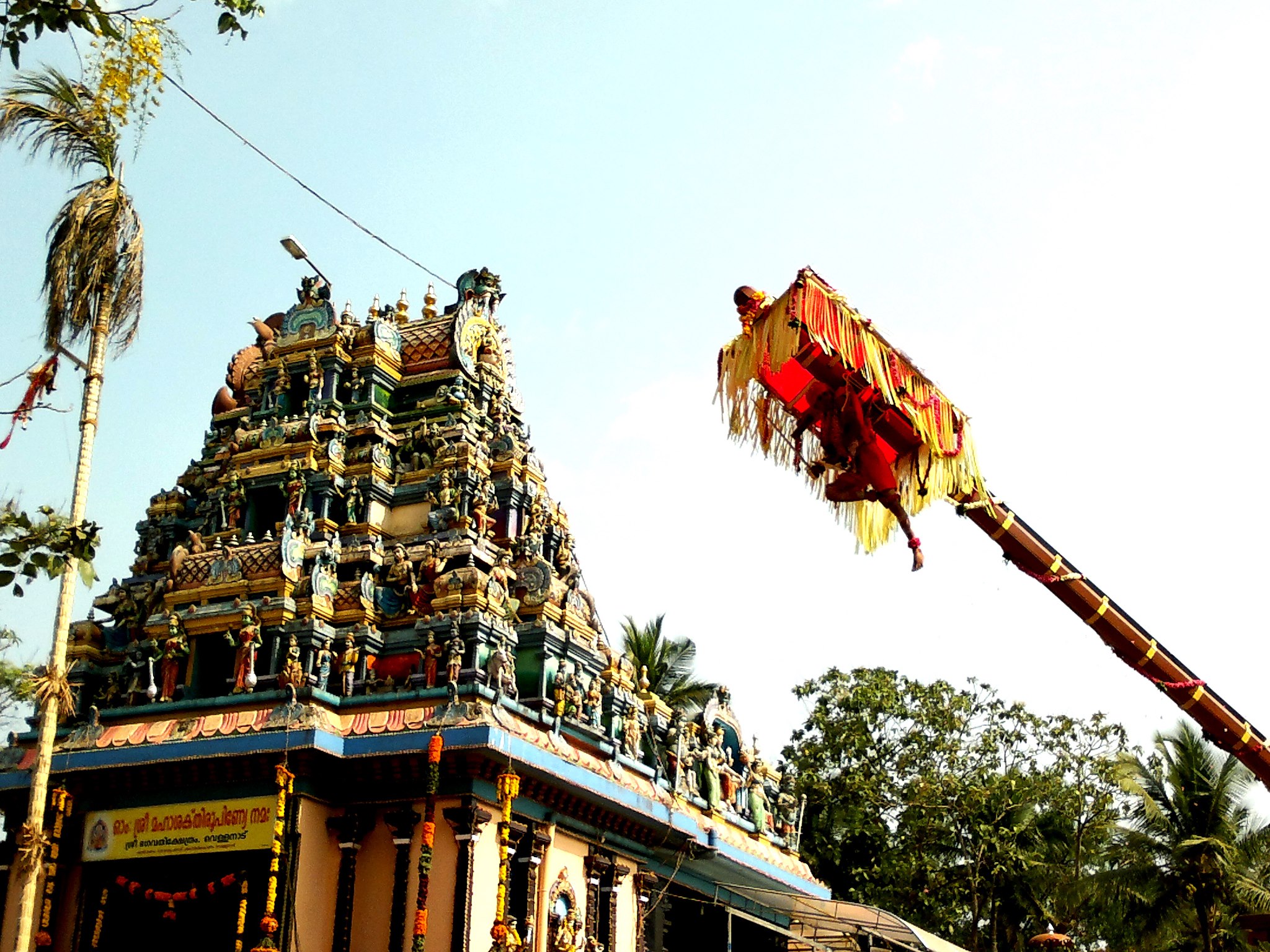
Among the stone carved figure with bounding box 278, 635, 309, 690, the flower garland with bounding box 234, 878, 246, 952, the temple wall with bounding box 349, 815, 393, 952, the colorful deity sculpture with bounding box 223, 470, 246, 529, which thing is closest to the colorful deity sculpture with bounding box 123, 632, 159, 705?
the stone carved figure with bounding box 278, 635, 309, 690

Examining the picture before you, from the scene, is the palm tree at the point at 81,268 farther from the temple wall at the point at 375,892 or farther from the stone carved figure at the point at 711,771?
the stone carved figure at the point at 711,771

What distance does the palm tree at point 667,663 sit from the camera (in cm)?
3575

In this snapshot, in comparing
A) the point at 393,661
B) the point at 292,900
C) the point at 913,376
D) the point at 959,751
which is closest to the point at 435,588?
the point at 393,661

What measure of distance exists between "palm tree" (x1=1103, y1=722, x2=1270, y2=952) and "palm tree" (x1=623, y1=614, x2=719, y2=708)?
10.2 meters

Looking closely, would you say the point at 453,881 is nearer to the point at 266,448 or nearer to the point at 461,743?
the point at 461,743

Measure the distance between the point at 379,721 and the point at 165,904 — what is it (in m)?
3.86

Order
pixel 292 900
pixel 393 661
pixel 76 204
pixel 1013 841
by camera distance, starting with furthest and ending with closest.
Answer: pixel 1013 841
pixel 393 661
pixel 292 900
pixel 76 204

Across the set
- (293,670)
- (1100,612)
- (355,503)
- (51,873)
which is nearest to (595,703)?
(293,670)

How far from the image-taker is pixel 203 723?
18.9 metres

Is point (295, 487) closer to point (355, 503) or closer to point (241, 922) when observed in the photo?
point (355, 503)

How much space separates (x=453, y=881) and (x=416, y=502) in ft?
20.6

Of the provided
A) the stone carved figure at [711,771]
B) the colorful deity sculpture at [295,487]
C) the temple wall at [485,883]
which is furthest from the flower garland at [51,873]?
the stone carved figure at [711,771]

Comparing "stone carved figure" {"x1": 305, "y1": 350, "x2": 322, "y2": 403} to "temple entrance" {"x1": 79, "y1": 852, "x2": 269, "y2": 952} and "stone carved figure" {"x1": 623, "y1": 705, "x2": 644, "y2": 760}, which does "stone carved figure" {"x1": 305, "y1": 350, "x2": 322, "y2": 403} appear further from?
"temple entrance" {"x1": 79, "y1": 852, "x2": 269, "y2": 952}

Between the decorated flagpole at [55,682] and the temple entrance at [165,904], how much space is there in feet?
10.1
